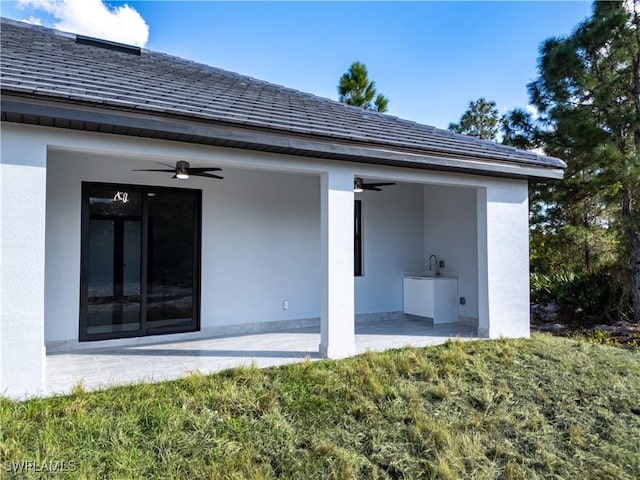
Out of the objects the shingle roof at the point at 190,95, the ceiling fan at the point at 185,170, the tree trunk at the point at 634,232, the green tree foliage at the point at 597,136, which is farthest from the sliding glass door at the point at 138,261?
the tree trunk at the point at 634,232

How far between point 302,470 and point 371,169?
505cm

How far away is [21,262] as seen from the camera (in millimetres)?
5051

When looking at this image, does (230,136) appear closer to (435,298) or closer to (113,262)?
(113,262)

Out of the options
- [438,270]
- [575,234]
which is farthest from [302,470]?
[575,234]

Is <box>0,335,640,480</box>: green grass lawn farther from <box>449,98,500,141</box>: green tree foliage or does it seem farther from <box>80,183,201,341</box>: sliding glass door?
<box>449,98,500,141</box>: green tree foliage

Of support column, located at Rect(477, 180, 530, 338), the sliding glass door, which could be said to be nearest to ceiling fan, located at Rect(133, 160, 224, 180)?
the sliding glass door

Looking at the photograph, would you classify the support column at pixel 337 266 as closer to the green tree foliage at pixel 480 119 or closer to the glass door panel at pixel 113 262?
the glass door panel at pixel 113 262

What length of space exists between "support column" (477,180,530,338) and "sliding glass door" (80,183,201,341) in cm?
588

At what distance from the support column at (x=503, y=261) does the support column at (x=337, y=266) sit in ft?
10.2

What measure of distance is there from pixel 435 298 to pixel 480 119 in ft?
51.0

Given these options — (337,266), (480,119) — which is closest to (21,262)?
(337,266)

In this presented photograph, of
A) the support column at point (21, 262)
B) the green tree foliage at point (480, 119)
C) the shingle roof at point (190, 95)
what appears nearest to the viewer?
the support column at point (21, 262)

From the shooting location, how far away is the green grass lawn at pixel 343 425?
13.5ft

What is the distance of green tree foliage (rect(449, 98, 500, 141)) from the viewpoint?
2202 cm
